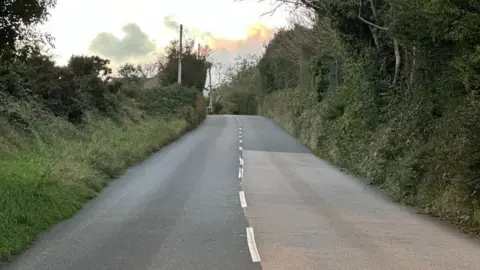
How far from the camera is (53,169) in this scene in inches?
558

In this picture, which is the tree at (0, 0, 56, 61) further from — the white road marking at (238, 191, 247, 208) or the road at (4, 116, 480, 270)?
the white road marking at (238, 191, 247, 208)

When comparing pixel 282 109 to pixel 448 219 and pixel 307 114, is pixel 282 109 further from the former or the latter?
pixel 448 219

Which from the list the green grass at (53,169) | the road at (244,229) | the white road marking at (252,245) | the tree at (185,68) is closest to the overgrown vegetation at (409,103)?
the road at (244,229)

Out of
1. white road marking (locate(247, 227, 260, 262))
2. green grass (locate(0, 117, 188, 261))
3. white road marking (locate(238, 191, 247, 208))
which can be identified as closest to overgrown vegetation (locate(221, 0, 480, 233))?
white road marking (locate(238, 191, 247, 208))

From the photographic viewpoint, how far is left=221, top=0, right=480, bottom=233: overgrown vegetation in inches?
489

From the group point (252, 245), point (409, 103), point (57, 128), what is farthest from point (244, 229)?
point (57, 128)

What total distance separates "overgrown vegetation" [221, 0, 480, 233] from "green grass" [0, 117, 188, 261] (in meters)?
8.17

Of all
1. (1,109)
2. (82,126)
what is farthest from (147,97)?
(1,109)

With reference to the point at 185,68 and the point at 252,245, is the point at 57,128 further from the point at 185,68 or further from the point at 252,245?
the point at 185,68

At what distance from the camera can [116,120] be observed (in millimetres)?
31484

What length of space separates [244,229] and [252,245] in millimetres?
1318

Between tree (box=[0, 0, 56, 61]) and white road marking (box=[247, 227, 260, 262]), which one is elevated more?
tree (box=[0, 0, 56, 61])

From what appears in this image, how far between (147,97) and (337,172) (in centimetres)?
2576

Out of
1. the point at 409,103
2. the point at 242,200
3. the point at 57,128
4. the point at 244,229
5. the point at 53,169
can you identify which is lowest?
the point at 242,200
